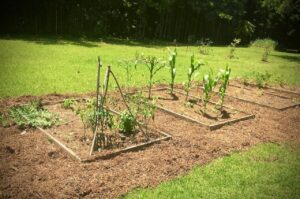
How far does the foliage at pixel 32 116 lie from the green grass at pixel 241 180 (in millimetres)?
2474

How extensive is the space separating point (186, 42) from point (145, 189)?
73.3 feet

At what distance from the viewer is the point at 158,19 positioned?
A: 2412 centimetres

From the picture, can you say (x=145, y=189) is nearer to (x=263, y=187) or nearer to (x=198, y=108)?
(x=263, y=187)

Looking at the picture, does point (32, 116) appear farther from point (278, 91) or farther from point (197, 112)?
point (278, 91)

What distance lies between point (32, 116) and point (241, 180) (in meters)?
3.69

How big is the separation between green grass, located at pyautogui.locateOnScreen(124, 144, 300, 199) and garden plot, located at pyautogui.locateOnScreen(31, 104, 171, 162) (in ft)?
3.17

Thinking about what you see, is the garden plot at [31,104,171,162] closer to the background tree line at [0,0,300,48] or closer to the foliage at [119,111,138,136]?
the foliage at [119,111,138,136]

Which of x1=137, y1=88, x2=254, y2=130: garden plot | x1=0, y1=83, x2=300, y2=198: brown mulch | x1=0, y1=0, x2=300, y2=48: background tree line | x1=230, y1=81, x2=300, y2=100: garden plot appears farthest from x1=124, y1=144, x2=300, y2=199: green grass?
x1=0, y1=0, x2=300, y2=48: background tree line

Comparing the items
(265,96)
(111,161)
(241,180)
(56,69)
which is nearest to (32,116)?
(111,161)

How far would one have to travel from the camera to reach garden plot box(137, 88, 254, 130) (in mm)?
6546

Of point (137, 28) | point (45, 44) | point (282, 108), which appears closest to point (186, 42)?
point (137, 28)

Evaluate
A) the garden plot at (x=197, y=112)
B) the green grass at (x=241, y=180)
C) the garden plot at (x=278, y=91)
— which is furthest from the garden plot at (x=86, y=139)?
the garden plot at (x=278, y=91)

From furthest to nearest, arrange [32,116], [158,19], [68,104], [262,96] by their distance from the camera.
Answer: [158,19], [262,96], [68,104], [32,116]

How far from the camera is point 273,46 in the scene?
1123 inches
